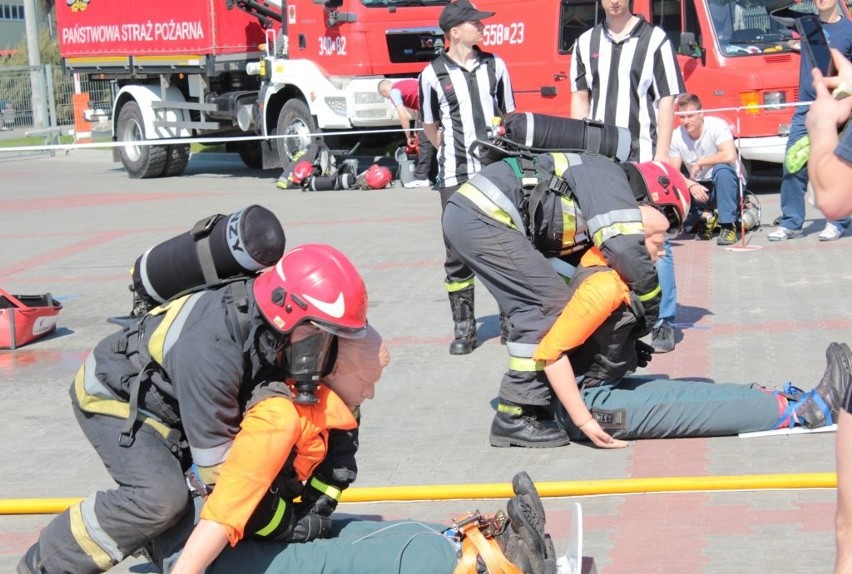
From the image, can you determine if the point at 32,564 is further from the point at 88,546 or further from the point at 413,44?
the point at 413,44

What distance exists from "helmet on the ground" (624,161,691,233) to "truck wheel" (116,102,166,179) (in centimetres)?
1362

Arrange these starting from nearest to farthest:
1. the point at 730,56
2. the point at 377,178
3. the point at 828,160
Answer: the point at 828,160
the point at 730,56
the point at 377,178

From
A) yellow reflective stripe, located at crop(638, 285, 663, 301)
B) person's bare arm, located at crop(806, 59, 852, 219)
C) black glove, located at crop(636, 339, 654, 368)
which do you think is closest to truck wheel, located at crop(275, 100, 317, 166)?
black glove, located at crop(636, 339, 654, 368)

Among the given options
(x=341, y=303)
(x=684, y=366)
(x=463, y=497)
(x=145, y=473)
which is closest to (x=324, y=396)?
(x=341, y=303)

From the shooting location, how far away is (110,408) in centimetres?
382

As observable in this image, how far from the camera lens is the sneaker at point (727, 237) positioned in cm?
1012

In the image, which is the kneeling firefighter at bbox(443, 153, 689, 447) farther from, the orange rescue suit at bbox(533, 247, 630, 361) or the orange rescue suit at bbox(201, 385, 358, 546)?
the orange rescue suit at bbox(201, 385, 358, 546)

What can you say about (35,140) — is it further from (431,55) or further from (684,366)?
(684,366)

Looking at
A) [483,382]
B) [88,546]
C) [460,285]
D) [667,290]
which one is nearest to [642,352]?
[483,382]

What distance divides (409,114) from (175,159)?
16.3 ft

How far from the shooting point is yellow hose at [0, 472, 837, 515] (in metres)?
4.68

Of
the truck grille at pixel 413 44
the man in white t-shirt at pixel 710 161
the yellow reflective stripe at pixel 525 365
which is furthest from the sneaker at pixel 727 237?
the truck grille at pixel 413 44

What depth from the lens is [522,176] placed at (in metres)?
5.26

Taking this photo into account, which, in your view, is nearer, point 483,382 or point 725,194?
point 483,382
